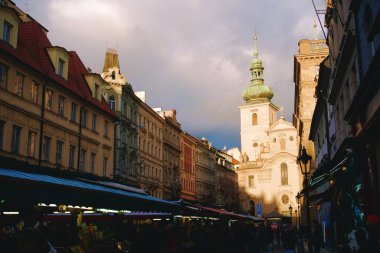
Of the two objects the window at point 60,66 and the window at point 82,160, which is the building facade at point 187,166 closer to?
the window at point 82,160

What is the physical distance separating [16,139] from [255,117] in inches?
3523

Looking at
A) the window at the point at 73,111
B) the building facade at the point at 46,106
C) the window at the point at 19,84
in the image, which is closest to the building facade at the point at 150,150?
the building facade at the point at 46,106

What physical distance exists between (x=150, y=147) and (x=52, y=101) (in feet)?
85.1

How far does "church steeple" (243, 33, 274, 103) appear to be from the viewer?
11431 centimetres

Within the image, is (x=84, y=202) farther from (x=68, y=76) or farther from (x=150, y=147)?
(x=150, y=147)

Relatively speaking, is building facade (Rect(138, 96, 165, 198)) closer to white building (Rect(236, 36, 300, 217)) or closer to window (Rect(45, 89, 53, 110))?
window (Rect(45, 89, 53, 110))

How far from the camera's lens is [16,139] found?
25.5 metres

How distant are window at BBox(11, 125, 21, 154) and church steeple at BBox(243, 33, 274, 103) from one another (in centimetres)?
9275

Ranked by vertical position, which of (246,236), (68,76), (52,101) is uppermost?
(68,76)

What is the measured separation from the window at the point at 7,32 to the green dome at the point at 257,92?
92.9 metres

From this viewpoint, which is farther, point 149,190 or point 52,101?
point 149,190

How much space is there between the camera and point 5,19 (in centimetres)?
2448

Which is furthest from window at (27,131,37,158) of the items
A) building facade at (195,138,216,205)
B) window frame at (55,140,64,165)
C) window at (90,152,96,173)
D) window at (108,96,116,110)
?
building facade at (195,138,216,205)

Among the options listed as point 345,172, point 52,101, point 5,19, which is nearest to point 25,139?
point 52,101
